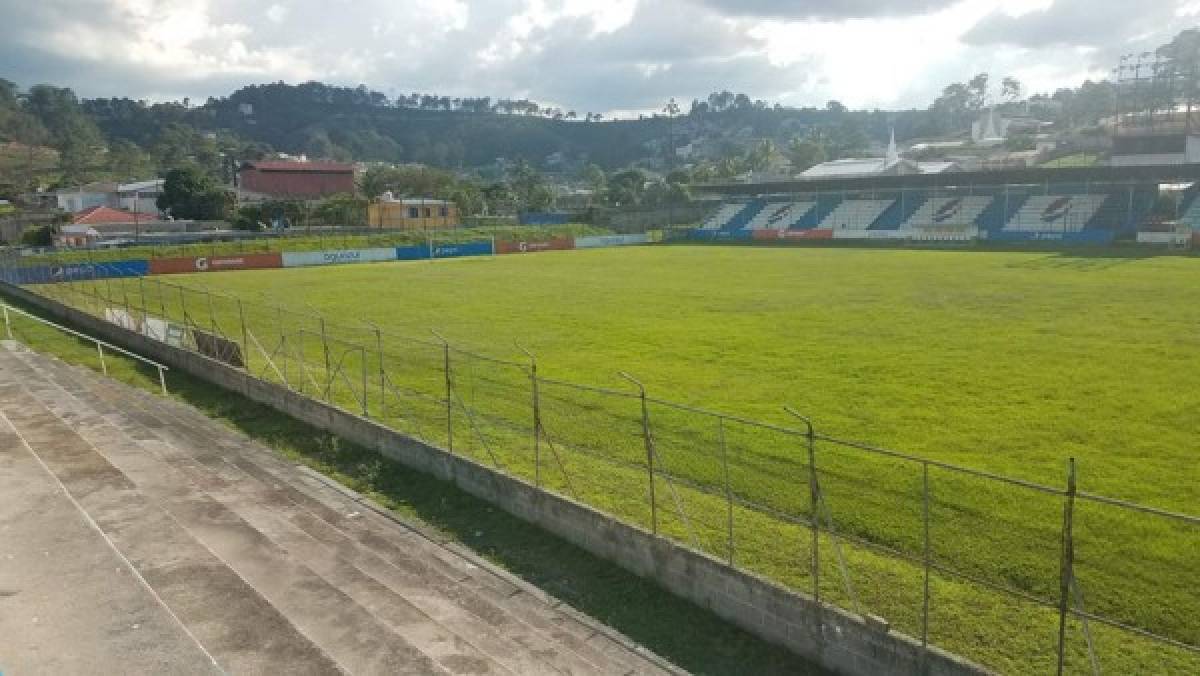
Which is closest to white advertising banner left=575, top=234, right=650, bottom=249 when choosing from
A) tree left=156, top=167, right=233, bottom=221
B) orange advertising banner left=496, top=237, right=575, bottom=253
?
orange advertising banner left=496, top=237, right=575, bottom=253

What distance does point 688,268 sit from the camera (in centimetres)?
5778

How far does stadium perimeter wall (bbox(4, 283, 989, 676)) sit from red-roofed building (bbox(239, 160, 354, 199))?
458 feet

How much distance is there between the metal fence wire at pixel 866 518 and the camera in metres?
9.33

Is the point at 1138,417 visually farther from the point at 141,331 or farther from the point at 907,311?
the point at 141,331

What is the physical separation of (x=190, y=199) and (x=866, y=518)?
4263 inches

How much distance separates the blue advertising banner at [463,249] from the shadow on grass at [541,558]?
61.7 meters

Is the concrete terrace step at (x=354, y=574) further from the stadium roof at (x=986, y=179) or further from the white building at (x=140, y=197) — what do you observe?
the white building at (x=140, y=197)

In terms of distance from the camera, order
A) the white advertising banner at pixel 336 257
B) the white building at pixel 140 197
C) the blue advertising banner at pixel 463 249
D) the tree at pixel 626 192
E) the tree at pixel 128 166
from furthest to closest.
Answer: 1. the tree at pixel 128 166
2. the tree at pixel 626 192
3. the white building at pixel 140 197
4. the blue advertising banner at pixel 463 249
5. the white advertising banner at pixel 336 257

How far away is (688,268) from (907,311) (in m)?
25.7

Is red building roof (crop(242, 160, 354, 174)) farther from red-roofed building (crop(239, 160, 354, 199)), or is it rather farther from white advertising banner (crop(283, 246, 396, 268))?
white advertising banner (crop(283, 246, 396, 268))

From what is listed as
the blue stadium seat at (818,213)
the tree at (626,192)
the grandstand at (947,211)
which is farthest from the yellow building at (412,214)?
the grandstand at (947,211)

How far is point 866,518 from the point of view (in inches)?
490

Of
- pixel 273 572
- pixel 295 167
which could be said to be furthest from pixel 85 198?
pixel 273 572

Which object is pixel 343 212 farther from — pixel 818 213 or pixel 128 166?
pixel 128 166
